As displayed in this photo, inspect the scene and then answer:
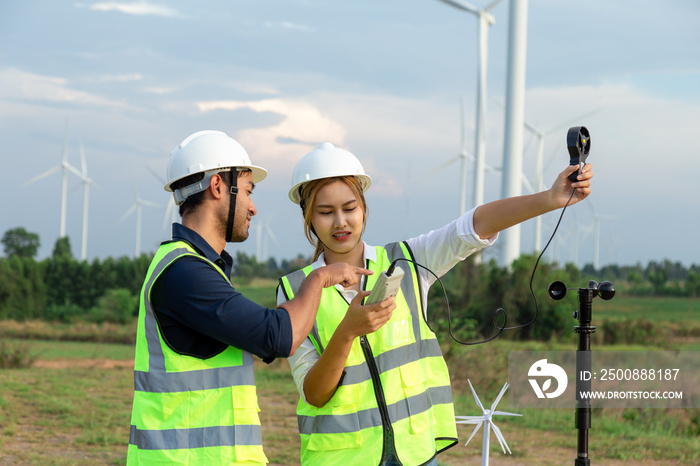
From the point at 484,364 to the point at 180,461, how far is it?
11342mm

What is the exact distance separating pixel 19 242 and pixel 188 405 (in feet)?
223

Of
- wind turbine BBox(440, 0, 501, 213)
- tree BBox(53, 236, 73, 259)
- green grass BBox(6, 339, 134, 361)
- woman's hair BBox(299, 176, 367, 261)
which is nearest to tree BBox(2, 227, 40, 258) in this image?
tree BBox(53, 236, 73, 259)

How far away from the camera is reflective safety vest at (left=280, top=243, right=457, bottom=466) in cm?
284

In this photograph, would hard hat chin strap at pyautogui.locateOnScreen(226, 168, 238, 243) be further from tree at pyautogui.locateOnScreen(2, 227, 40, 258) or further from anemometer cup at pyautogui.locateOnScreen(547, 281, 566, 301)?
tree at pyautogui.locateOnScreen(2, 227, 40, 258)

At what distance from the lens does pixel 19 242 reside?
6397cm

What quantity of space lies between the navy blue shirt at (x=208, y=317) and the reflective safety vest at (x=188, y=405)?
33 millimetres

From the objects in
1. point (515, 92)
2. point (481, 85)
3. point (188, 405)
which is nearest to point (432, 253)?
point (188, 405)

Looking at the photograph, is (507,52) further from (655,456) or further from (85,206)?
(85,206)

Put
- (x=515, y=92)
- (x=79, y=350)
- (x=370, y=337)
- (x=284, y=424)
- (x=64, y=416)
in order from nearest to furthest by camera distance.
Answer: (x=370, y=337) → (x=284, y=424) → (x=64, y=416) → (x=515, y=92) → (x=79, y=350)

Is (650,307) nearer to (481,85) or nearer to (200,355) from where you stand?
(481,85)

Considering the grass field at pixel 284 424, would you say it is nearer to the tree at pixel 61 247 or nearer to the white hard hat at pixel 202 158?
the white hard hat at pixel 202 158

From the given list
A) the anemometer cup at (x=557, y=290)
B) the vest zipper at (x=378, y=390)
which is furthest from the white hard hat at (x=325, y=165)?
the anemometer cup at (x=557, y=290)

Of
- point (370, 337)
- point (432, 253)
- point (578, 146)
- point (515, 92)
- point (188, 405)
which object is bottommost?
point (188, 405)

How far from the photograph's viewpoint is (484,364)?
13.3 m
